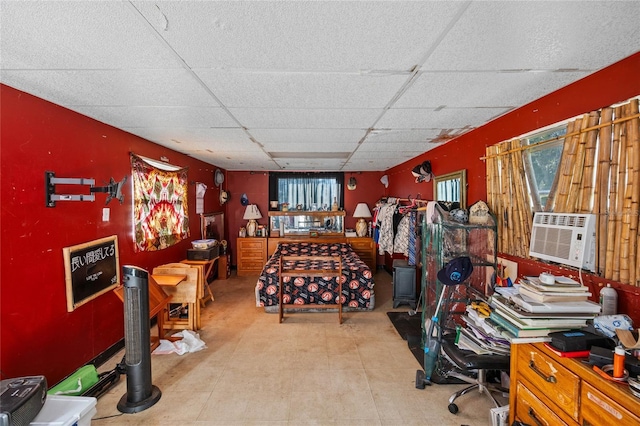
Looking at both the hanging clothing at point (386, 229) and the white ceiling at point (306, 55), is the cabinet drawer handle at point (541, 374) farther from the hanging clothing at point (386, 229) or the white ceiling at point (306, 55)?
the hanging clothing at point (386, 229)

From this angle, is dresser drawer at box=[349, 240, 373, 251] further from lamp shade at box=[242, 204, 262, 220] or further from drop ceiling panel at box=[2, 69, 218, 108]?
drop ceiling panel at box=[2, 69, 218, 108]

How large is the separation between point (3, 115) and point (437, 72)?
2.86 meters

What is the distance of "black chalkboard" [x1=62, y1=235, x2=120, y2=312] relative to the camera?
95.6 inches

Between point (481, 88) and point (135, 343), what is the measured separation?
326 cm

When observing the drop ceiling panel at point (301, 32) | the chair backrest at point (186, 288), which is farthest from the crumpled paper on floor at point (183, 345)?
the drop ceiling panel at point (301, 32)

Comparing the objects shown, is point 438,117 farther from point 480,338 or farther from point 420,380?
point 420,380

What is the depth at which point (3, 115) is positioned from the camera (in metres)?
1.93

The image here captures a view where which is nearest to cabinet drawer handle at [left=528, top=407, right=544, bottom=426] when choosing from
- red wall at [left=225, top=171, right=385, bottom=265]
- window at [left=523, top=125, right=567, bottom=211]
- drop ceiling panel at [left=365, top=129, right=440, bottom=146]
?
window at [left=523, top=125, right=567, bottom=211]

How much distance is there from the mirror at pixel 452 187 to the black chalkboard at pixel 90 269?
3813 mm

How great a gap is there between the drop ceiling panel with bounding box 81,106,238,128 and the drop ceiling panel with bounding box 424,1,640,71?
182cm

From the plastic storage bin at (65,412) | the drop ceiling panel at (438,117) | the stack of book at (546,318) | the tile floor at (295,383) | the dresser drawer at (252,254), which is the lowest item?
the tile floor at (295,383)

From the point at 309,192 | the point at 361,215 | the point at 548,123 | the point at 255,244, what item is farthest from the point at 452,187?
the point at 255,244

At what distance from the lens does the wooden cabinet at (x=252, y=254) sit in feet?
22.0

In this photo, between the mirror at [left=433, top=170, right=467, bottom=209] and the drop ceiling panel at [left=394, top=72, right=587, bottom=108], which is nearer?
the drop ceiling panel at [left=394, top=72, right=587, bottom=108]
